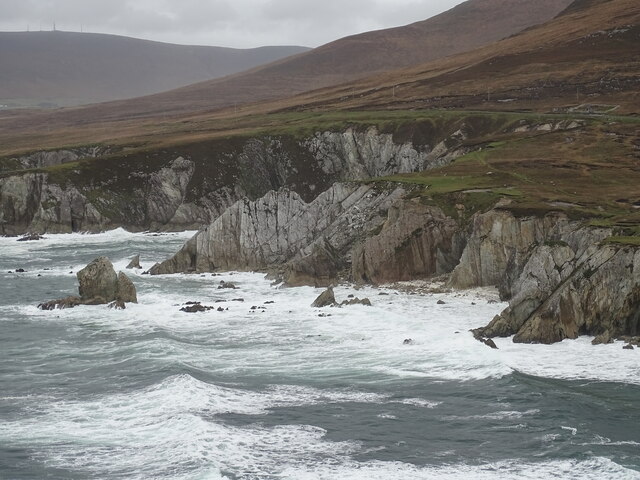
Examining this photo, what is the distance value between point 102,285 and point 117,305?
106 inches

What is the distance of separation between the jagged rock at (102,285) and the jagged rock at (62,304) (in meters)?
0.61

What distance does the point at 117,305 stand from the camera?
66.9 metres

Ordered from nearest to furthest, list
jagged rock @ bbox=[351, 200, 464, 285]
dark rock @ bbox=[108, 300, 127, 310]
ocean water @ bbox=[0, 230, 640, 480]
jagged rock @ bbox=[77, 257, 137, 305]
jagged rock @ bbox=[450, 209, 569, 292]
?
ocean water @ bbox=[0, 230, 640, 480] → jagged rock @ bbox=[450, 209, 569, 292] → dark rock @ bbox=[108, 300, 127, 310] → jagged rock @ bbox=[77, 257, 137, 305] → jagged rock @ bbox=[351, 200, 464, 285]

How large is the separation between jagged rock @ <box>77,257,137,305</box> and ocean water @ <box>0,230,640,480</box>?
8.06 ft

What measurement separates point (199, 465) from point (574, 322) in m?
26.6

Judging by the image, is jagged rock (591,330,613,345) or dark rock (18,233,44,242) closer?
jagged rock (591,330,613,345)

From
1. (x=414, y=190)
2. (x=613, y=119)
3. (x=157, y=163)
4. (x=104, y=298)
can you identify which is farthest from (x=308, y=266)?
(x=157, y=163)

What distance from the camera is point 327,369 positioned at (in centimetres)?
4806

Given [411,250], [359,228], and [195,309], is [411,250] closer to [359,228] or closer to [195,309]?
[359,228]

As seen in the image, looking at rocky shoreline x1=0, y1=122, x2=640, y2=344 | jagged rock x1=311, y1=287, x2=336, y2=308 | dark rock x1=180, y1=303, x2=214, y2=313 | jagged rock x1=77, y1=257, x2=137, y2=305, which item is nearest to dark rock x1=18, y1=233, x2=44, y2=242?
rocky shoreline x1=0, y1=122, x2=640, y2=344

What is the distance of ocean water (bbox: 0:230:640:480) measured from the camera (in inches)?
1363

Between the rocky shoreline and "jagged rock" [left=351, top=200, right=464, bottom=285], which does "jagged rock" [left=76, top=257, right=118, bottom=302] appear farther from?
"jagged rock" [left=351, top=200, right=464, bottom=285]

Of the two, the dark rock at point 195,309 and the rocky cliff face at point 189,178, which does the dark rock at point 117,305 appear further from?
the rocky cliff face at point 189,178

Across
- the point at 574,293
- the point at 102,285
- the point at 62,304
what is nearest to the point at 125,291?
the point at 102,285
